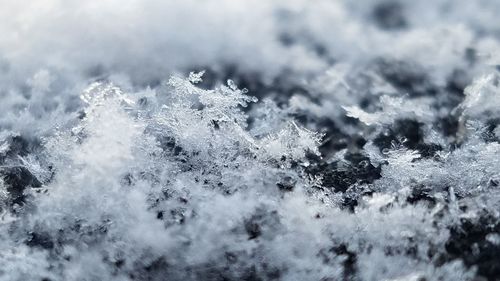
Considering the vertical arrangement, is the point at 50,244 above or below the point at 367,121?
below

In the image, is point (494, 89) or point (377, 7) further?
point (377, 7)

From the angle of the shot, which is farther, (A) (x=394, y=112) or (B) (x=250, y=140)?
(A) (x=394, y=112)

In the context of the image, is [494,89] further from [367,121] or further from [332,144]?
[332,144]

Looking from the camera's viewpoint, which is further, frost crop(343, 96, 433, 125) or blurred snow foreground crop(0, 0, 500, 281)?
frost crop(343, 96, 433, 125)

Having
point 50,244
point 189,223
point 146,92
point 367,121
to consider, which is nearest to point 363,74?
point 367,121

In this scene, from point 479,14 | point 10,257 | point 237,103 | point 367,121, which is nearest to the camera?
point 10,257

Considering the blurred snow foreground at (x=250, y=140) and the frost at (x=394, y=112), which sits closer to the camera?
the blurred snow foreground at (x=250, y=140)

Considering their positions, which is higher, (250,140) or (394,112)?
(394,112)

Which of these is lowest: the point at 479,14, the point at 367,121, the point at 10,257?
the point at 10,257
